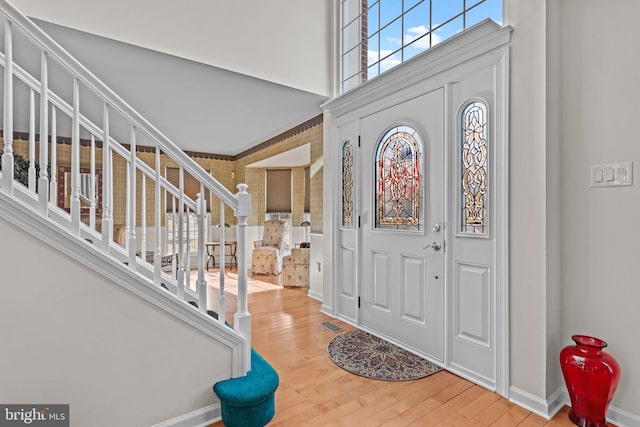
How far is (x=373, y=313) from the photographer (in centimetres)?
328

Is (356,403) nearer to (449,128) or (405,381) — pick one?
(405,381)

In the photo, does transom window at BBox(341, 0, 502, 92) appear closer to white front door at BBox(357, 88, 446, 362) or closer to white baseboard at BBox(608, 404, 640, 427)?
white front door at BBox(357, 88, 446, 362)

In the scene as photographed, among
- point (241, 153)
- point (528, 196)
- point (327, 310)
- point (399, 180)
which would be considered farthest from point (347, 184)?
point (241, 153)

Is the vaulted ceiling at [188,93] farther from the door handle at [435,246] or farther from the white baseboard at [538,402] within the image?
the white baseboard at [538,402]

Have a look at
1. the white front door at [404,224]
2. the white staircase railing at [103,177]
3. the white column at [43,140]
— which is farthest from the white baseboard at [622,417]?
the white column at [43,140]

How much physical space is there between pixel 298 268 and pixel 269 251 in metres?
1.26

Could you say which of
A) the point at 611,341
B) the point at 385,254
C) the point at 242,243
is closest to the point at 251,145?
the point at 385,254

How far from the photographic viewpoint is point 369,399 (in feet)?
7.11

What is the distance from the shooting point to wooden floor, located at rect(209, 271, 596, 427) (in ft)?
6.39

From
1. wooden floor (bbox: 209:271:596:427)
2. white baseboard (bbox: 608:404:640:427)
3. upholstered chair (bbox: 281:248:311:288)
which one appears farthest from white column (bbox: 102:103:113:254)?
upholstered chair (bbox: 281:248:311:288)

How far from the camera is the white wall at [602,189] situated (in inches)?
73.5

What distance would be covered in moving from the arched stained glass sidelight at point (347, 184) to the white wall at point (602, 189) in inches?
76.4

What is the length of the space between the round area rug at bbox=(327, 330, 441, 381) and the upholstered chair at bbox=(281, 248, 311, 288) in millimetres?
2082

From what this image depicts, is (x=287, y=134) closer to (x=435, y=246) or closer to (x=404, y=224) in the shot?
(x=404, y=224)
